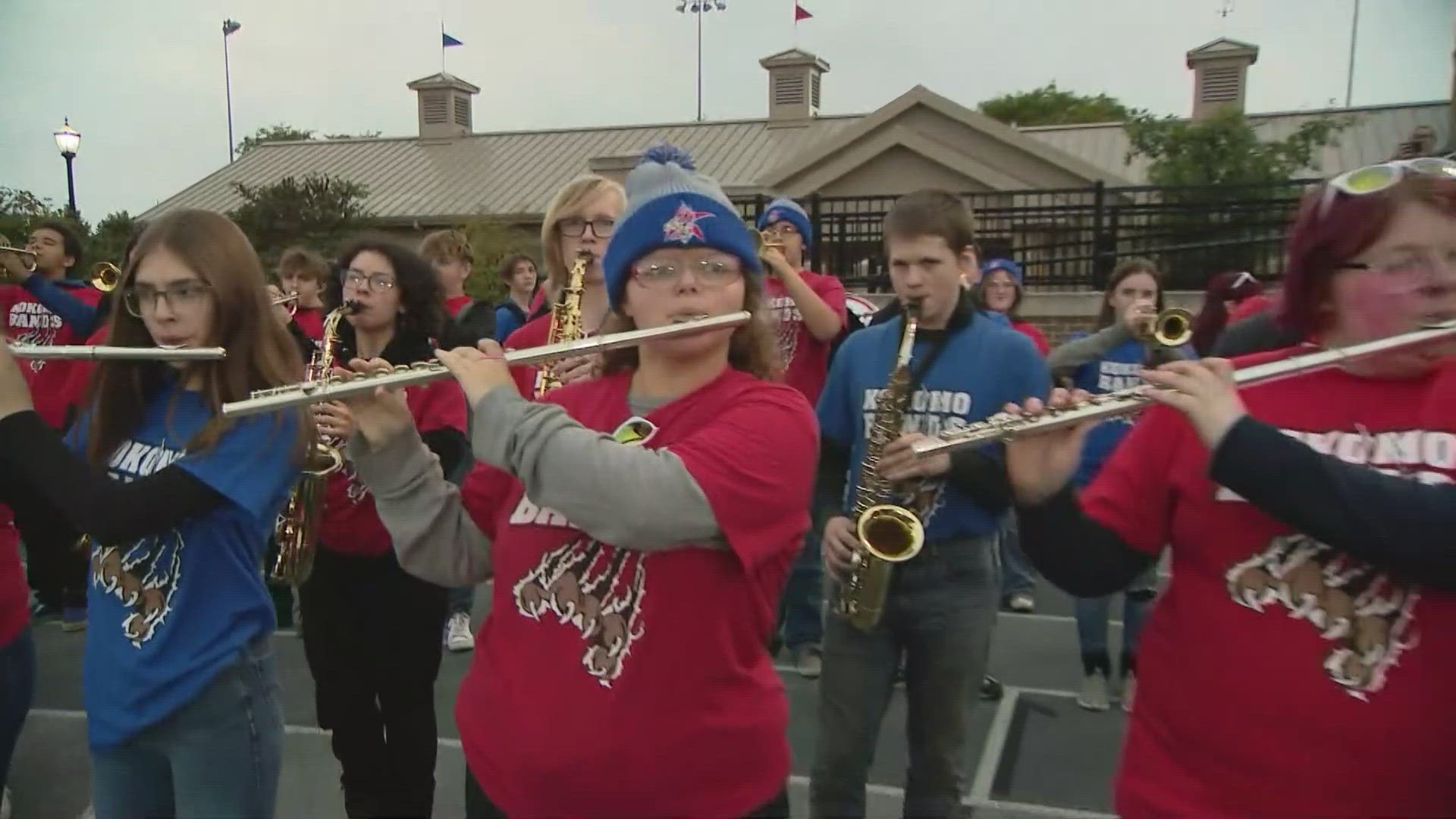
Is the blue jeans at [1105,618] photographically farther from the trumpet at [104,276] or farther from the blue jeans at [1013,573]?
the trumpet at [104,276]

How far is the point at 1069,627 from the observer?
5.29 meters

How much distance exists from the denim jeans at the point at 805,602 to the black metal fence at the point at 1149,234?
18.6 feet

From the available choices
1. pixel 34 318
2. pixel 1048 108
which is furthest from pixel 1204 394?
pixel 1048 108

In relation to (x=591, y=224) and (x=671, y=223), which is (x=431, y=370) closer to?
(x=671, y=223)

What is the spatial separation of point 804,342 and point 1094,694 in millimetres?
2059

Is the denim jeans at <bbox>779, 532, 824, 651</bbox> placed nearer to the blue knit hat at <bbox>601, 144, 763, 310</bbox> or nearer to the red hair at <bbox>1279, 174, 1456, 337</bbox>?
the blue knit hat at <bbox>601, 144, 763, 310</bbox>

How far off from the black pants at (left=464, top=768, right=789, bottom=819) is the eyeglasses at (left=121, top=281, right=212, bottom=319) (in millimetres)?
1188

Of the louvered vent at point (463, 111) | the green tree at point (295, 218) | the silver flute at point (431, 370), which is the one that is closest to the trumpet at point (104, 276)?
the silver flute at point (431, 370)

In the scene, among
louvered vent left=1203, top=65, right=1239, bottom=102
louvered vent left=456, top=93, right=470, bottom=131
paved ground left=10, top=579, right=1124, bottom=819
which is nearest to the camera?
paved ground left=10, top=579, right=1124, bottom=819

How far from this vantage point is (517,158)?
25625 millimetres

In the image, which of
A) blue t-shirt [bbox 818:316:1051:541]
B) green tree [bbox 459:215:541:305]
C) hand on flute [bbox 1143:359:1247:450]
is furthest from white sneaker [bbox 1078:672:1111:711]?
green tree [bbox 459:215:541:305]

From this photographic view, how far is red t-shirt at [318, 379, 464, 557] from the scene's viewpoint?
9.32 ft

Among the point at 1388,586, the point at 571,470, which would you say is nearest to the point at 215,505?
the point at 571,470

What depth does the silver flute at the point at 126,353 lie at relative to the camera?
80.4 inches
